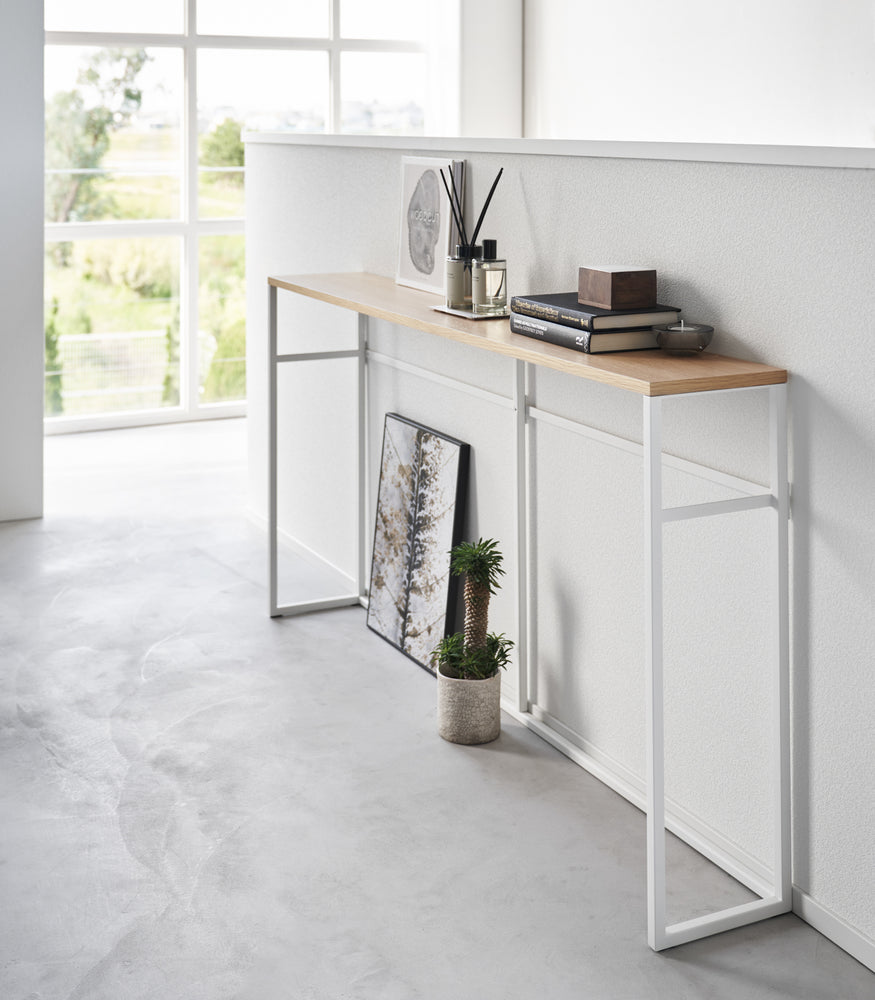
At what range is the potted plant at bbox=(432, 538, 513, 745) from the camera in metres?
3.28

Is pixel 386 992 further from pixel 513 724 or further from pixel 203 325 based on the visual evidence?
pixel 203 325

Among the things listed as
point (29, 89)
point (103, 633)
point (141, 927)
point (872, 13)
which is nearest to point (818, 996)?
point (141, 927)

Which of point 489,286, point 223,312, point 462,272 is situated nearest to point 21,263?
point 223,312

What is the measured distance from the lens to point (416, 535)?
12.9ft

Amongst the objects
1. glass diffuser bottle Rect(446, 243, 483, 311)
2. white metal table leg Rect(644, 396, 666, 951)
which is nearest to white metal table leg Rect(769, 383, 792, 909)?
white metal table leg Rect(644, 396, 666, 951)

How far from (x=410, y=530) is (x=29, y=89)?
269cm

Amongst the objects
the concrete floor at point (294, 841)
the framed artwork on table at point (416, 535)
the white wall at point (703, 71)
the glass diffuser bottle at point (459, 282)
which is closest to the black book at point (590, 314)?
the glass diffuser bottle at point (459, 282)

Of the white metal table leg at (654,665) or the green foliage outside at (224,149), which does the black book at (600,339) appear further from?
the green foliage outside at (224,149)

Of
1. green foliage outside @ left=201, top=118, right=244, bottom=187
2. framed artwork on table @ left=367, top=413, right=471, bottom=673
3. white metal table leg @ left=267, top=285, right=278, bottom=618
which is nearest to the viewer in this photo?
framed artwork on table @ left=367, top=413, right=471, bottom=673

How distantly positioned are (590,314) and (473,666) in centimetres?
114

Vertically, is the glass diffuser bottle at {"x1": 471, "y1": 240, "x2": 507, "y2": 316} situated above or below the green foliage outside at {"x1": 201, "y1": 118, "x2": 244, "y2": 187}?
below

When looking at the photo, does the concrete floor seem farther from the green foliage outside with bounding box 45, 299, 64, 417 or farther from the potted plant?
the green foliage outside with bounding box 45, 299, 64, 417

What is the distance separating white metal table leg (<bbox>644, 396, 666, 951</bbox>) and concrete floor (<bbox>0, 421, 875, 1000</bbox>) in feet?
0.44

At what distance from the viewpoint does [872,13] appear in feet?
16.6
